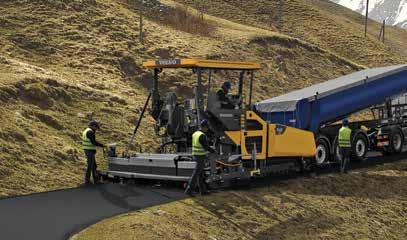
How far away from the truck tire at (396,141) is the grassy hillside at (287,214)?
286cm

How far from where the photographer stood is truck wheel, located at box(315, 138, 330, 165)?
57.8 feet

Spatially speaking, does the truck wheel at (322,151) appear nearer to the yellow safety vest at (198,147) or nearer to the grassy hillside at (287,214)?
the grassy hillside at (287,214)

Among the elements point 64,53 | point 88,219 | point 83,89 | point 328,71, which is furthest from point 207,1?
point 88,219

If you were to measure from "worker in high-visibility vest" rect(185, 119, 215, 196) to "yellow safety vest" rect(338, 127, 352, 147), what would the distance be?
5.49 meters

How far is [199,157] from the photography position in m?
13.0

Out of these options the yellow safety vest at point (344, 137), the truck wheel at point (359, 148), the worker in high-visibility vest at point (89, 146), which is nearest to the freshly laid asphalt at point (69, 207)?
the worker in high-visibility vest at point (89, 146)

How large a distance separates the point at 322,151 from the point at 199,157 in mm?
6071

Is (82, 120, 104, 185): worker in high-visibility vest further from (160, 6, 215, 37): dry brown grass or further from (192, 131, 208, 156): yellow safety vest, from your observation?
(160, 6, 215, 37): dry brown grass

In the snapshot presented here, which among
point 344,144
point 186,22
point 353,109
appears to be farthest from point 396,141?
point 186,22

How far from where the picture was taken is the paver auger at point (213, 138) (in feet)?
45.2

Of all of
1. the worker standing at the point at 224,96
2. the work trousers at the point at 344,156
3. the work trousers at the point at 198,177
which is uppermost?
the worker standing at the point at 224,96

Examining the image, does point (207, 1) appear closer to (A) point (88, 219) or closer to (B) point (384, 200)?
(B) point (384, 200)

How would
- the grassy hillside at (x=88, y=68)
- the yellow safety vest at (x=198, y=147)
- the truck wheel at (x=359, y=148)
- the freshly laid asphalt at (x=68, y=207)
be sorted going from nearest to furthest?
the freshly laid asphalt at (x=68, y=207) → the yellow safety vest at (x=198, y=147) → the grassy hillside at (x=88, y=68) → the truck wheel at (x=359, y=148)

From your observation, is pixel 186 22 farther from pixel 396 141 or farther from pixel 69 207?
pixel 69 207
